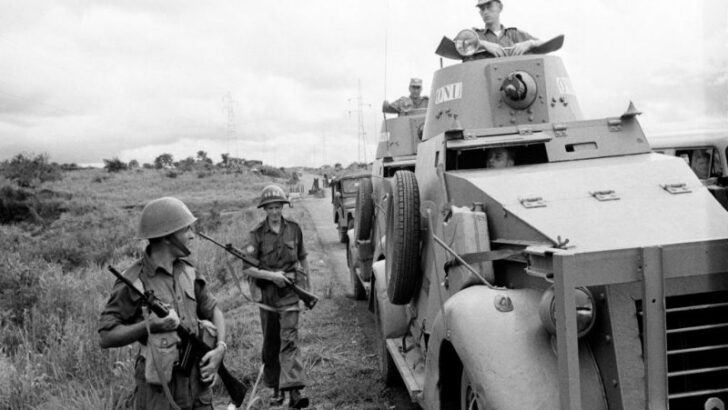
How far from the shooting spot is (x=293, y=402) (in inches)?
237

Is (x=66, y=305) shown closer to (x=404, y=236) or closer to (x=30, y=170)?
(x=404, y=236)

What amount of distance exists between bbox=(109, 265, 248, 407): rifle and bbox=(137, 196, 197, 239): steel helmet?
339mm

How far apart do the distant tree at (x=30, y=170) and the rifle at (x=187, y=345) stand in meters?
34.9

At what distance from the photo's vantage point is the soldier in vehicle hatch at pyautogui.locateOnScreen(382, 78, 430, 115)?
479 inches

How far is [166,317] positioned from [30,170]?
41.7m

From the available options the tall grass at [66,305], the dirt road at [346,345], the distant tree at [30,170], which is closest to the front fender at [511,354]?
the dirt road at [346,345]

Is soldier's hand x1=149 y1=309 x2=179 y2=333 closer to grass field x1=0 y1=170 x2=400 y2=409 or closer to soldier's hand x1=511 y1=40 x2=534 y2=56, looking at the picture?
grass field x1=0 y1=170 x2=400 y2=409

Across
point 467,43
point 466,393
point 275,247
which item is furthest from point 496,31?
point 466,393

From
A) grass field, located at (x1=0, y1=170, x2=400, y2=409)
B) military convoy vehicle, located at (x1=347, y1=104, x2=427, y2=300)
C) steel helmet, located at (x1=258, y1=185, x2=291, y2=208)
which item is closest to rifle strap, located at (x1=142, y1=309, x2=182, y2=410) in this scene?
grass field, located at (x1=0, y1=170, x2=400, y2=409)

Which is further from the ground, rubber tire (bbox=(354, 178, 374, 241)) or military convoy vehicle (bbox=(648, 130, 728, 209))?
military convoy vehicle (bbox=(648, 130, 728, 209))

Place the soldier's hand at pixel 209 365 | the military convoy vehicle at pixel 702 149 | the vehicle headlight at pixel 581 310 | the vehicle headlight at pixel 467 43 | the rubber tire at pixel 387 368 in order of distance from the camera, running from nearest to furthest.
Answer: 1. the vehicle headlight at pixel 581 310
2. the soldier's hand at pixel 209 365
3. the vehicle headlight at pixel 467 43
4. the rubber tire at pixel 387 368
5. the military convoy vehicle at pixel 702 149

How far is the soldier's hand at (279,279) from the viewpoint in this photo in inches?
239

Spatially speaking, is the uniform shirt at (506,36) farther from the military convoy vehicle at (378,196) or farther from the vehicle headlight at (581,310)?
the vehicle headlight at (581,310)

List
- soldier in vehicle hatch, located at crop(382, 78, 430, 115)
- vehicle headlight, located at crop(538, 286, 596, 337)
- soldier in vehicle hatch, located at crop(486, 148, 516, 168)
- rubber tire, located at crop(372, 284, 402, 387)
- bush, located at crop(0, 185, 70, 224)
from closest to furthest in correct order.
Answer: vehicle headlight, located at crop(538, 286, 596, 337), soldier in vehicle hatch, located at crop(486, 148, 516, 168), rubber tire, located at crop(372, 284, 402, 387), soldier in vehicle hatch, located at crop(382, 78, 430, 115), bush, located at crop(0, 185, 70, 224)
